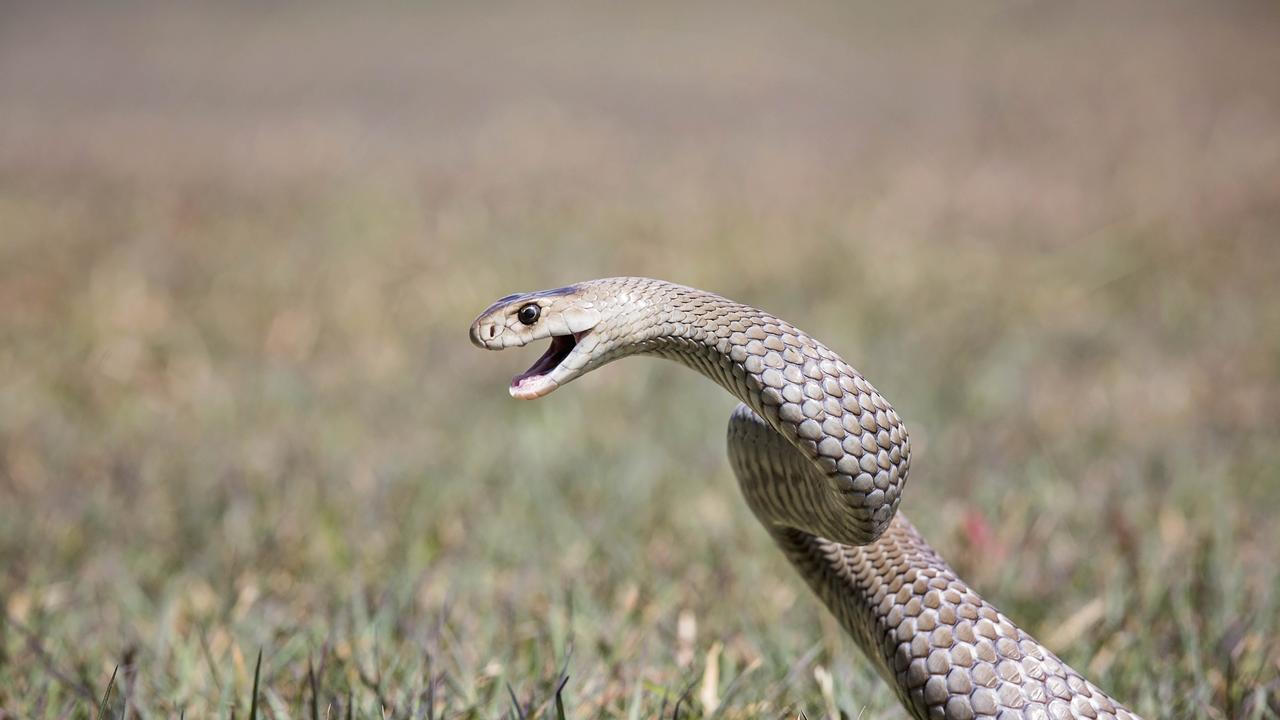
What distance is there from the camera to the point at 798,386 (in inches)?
65.0

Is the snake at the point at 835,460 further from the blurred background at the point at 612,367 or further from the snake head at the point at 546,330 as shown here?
the blurred background at the point at 612,367

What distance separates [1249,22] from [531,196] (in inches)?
235

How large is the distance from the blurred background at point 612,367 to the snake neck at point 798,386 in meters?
0.61

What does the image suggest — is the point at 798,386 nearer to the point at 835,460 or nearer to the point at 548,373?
the point at 835,460

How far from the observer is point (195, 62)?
412 inches

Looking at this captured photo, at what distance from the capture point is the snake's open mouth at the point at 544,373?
1757 millimetres

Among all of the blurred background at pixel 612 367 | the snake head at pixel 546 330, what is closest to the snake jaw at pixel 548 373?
the snake head at pixel 546 330

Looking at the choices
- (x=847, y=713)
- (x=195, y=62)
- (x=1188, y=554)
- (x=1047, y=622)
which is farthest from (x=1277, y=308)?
(x=195, y=62)

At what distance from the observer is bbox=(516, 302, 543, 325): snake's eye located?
182 centimetres

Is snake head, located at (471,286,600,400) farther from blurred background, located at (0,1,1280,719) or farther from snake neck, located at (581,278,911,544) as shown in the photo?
blurred background, located at (0,1,1280,719)

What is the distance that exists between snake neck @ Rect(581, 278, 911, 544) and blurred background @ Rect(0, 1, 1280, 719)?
0.61 metres

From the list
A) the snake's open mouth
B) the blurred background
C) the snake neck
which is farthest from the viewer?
the blurred background

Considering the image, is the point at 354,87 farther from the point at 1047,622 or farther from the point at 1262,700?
the point at 1262,700

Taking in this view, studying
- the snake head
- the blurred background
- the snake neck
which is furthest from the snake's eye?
the blurred background
